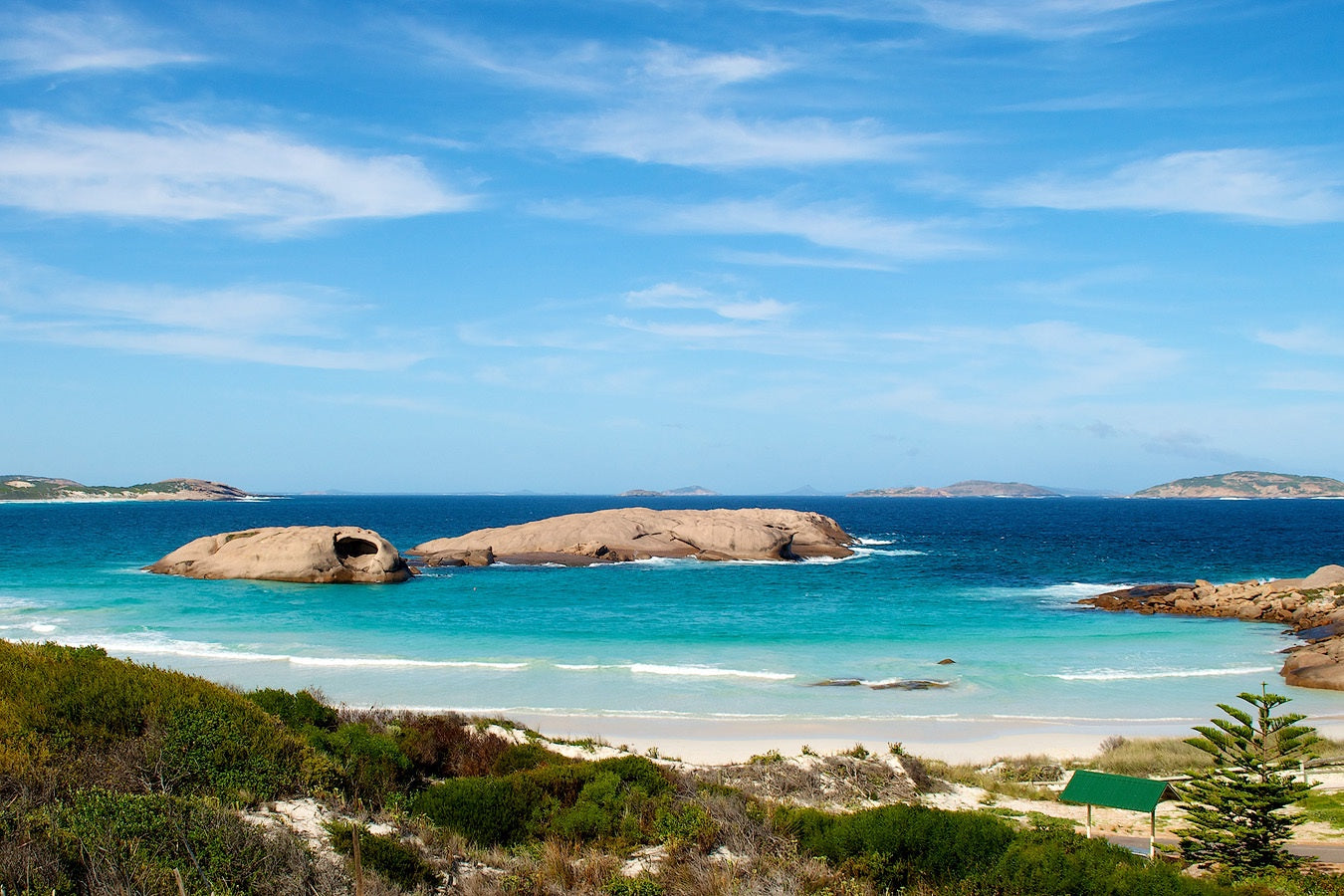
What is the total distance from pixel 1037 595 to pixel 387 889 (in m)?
42.9

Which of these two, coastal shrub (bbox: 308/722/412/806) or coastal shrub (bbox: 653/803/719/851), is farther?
coastal shrub (bbox: 308/722/412/806)

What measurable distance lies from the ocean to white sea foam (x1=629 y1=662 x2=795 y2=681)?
120 mm

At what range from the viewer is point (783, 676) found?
2545cm

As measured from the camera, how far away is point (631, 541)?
197 feet

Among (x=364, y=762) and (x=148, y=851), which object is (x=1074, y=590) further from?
(x=148, y=851)

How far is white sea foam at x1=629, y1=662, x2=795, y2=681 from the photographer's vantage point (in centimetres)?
2558

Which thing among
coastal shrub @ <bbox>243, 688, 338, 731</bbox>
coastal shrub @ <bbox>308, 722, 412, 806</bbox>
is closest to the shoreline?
coastal shrub @ <bbox>243, 688, 338, 731</bbox>

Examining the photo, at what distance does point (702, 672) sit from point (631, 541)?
3423 cm

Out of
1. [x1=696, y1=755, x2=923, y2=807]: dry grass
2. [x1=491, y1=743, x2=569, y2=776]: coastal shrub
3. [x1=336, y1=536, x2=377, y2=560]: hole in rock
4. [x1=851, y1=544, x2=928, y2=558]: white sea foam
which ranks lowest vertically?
[x1=696, y1=755, x2=923, y2=807]: dry grass

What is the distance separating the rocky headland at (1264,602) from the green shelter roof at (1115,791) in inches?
873

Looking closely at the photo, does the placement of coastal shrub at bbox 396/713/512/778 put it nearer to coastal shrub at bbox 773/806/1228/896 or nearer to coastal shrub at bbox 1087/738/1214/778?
coastal shrub at bbox 773/806/1228/896

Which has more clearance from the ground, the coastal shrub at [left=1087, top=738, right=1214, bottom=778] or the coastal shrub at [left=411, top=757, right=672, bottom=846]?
the coastal shrub at [left=411, top=757, right=672, bottom=846]

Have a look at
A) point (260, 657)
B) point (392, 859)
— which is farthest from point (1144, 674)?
point (260, 657)

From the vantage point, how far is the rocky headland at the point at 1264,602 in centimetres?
3534
